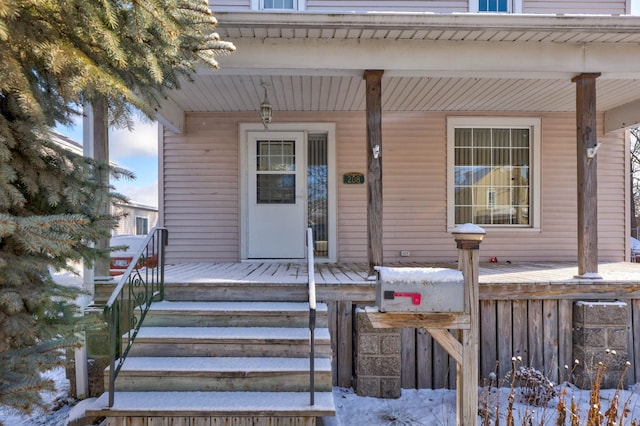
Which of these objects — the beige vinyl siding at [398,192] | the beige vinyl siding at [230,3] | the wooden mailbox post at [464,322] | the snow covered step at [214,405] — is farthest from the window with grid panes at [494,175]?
the snow covered step at [214,405]

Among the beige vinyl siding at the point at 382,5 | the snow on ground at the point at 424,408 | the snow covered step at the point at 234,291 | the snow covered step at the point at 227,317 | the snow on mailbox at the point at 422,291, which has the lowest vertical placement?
the snow on ground at the point at 424,408

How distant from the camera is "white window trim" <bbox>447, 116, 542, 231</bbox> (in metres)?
5.86

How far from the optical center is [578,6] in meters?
5.39

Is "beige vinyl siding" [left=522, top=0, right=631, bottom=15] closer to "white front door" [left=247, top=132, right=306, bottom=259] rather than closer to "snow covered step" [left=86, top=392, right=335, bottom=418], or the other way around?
"white front door" [left=247, top=132, right=306, bottom=259]

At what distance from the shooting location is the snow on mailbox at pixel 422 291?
2268mm

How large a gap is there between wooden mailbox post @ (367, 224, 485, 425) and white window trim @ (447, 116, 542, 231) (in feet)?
12.0

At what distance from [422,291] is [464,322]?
1.08 feet

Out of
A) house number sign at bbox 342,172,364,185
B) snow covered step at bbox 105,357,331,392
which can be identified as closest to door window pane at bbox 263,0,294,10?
house number sign at bbox 342,172,364,185

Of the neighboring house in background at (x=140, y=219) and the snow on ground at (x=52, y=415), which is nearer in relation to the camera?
the snow on ground at (x=52, y=415)

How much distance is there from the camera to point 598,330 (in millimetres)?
3721

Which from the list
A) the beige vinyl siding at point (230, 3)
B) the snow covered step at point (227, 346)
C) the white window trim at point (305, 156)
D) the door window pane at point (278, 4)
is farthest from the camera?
the white window trim at point (305, 156)

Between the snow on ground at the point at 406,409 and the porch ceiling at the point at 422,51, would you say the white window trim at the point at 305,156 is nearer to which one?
the porch ceiling at the point at 422,51

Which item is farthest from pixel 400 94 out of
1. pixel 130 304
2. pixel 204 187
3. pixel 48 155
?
pixel 48 155

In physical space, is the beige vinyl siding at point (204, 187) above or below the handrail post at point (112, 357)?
above
